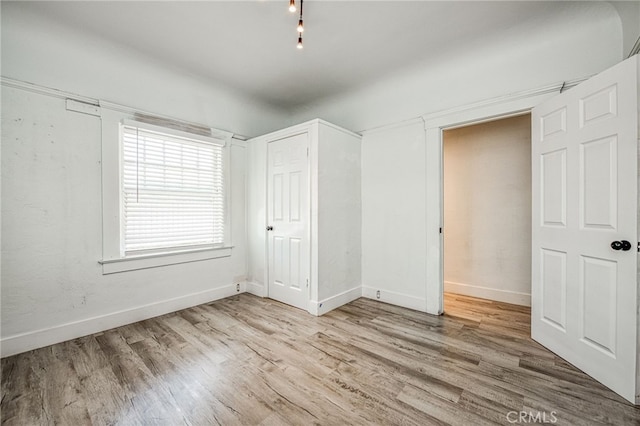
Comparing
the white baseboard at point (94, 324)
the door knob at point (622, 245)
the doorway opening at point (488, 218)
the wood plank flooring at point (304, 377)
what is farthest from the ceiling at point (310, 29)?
the wood plank flooring at point (304, 377)

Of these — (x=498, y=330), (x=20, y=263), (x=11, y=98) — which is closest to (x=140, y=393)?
(x=20, y=263)

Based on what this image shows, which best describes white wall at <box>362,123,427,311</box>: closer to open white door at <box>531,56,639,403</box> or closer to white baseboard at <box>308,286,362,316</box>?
white baseboard at <box>308,286,362,316</box>

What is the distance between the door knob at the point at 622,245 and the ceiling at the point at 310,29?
1934 mm

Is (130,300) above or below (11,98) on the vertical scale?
below

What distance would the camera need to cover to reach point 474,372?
6.52 ft

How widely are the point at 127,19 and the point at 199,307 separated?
3.09 m

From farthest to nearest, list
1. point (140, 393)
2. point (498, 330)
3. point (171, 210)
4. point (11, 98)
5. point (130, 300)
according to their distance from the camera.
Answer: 1. point (171, 210)
2. point (130, 300)
3. point (498, 330)
4. point (11, 98)
5. point (140, 393)

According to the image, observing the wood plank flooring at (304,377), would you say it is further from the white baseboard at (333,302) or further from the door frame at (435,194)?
the door frame at (435,194)

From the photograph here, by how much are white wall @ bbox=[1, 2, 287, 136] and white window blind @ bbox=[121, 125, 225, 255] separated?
1.23ft

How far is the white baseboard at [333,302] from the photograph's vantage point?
10.2ft

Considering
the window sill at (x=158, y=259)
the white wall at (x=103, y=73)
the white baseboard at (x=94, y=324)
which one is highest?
the white wall at (x=103, y=73)

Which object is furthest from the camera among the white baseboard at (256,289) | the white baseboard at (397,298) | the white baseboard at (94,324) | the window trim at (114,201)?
the white baseboard at (256,289)

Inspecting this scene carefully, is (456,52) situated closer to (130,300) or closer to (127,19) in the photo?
(127,19)

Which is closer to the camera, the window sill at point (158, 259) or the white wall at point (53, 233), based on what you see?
the white wall at point (53, 233)
